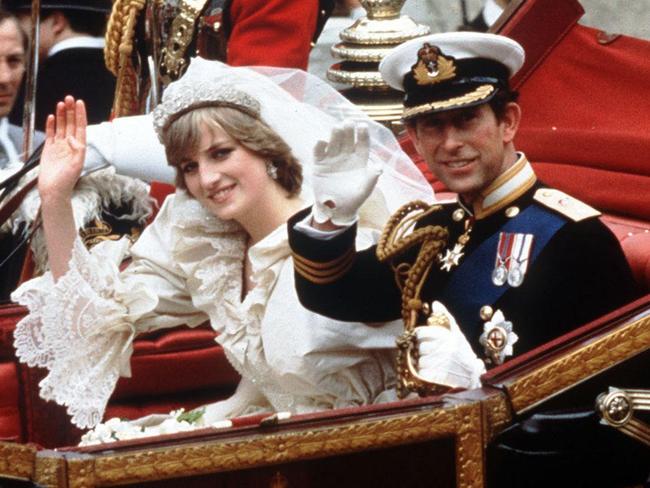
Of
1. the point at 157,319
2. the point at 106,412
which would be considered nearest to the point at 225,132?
the point at 157,319

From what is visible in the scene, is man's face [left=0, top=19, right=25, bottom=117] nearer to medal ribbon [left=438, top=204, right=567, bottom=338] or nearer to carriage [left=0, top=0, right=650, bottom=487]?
carriage [left=0, top=0, right=650, bottom=487]

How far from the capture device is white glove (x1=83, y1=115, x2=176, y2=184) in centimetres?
381

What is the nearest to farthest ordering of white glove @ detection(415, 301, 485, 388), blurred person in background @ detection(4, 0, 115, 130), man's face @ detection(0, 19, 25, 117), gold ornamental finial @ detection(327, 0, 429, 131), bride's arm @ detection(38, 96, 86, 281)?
1. white glove @ detection(415, 301, 485, 388)
2. bride's arm @ detection(38, 96, 86, 281)
3. man's face @ detection(0, 19, 25, 117)
4. blurred person in background @ detection(4, 0, 115, 130)
5. gold ornamental finial @ detection(327, 0, 429, 131)

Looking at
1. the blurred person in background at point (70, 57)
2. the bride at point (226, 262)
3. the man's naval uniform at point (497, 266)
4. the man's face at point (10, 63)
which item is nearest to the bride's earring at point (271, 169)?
the bride at point (226, 262)

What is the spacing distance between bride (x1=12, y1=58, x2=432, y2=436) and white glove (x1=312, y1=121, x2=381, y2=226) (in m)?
0.27

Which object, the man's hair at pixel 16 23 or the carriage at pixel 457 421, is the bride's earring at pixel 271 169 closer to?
the carriage at pixel 457 421

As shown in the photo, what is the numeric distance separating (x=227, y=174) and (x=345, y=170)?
40cm

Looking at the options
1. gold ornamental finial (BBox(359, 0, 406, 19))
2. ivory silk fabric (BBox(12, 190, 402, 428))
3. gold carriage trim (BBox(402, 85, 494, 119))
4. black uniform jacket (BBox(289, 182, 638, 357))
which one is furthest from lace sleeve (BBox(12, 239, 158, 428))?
gold ornamental finial (BBox(359, 0, 406, 19))

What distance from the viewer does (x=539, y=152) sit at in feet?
12.1

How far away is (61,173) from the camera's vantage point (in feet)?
11.4

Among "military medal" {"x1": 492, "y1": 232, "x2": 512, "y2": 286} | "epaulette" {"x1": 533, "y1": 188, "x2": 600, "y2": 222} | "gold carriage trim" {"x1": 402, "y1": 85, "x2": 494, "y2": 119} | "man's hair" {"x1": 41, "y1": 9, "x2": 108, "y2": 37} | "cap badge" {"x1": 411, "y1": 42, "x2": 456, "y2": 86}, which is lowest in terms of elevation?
"military medal" {"x1": 492, "y1": 232, "x2": 512, "y2": 286}

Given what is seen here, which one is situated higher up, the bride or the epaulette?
the epaulette

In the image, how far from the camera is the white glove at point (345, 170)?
3.08 m

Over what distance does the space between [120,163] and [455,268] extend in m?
0.88
